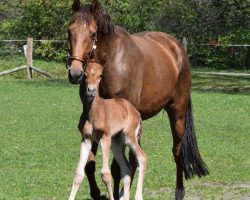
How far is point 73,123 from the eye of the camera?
13.5 meters

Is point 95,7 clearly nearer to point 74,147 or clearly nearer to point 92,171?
point 92,171

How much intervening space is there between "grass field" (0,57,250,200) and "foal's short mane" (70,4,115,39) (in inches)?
82.4

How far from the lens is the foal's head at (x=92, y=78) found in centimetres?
487

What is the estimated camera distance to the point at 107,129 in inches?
200

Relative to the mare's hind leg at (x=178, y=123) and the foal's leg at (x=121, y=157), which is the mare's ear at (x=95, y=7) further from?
the mare's hind leg at (x=178, y=123)

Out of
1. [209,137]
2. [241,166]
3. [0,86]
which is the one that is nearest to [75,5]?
[241,166]

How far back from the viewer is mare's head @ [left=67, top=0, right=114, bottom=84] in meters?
5.03

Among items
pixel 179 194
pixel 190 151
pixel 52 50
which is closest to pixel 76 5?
pixel 179 194

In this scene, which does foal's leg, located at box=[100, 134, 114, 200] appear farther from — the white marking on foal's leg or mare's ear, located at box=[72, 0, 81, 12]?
the white marking on foal's leg

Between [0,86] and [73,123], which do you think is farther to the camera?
[0,86]

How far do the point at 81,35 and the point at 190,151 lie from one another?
2824mm

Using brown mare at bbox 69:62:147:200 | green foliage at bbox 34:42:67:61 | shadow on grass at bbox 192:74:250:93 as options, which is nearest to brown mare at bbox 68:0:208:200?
brown mare at bbox 69:62:147:200

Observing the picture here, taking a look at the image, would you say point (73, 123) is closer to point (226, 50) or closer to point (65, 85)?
point (65, 85)

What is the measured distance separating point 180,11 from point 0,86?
11.9 metres
